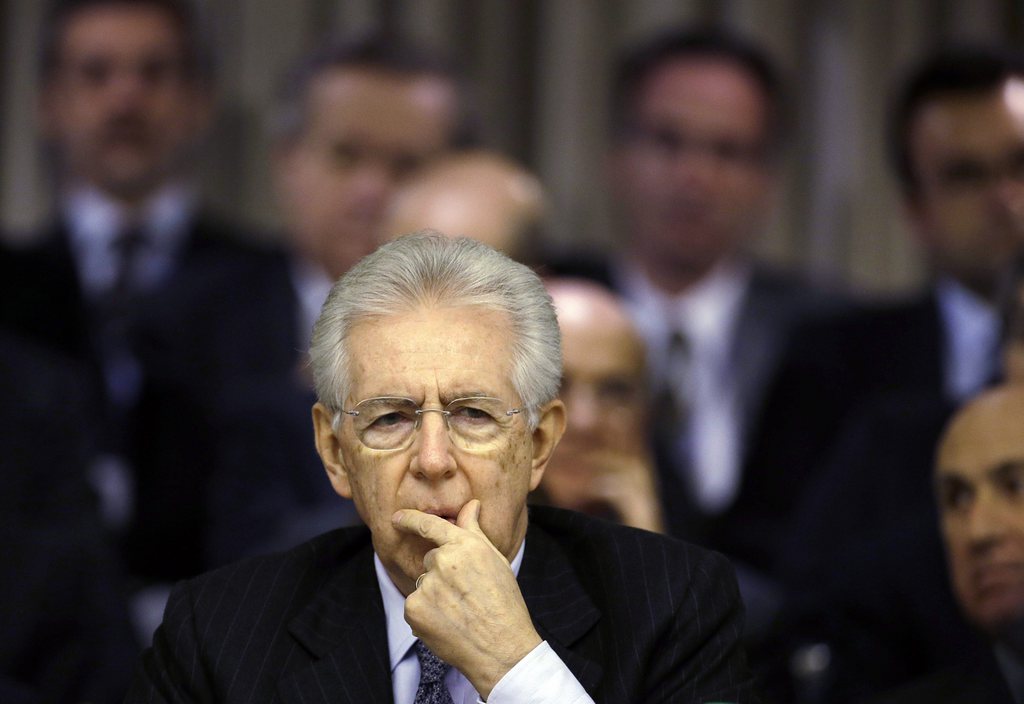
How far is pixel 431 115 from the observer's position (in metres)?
4.45

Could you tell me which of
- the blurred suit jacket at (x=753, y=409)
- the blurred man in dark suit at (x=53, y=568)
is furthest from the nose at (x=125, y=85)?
the blurred suit jacket at (x=753, y=409)

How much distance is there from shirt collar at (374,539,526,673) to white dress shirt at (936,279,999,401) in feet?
7.55

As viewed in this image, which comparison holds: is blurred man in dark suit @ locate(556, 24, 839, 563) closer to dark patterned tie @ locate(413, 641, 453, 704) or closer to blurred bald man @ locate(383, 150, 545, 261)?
blurred bald man @ locate(383, 150, 545, 261)

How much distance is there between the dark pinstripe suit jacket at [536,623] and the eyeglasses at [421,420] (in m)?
0.24

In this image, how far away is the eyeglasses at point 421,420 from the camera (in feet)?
5.99

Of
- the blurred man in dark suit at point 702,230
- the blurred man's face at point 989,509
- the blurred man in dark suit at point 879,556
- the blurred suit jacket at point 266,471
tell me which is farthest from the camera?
the blurred man in dark suit at point 702,230

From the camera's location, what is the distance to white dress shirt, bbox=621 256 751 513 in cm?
428

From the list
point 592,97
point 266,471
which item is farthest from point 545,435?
point 592,97

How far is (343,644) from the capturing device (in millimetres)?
1932

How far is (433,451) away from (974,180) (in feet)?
8.58

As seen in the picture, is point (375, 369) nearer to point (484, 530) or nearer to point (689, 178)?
point (484, 530)

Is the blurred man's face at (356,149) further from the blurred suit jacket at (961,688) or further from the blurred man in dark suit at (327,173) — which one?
the blurred suit jacket at (961,688)

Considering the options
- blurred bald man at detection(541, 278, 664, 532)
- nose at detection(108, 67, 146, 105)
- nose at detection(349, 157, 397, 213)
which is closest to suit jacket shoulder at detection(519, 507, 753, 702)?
blurred bald man at detection(541, 278, 664, 532)

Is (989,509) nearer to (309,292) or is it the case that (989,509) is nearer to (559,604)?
(559,604)
